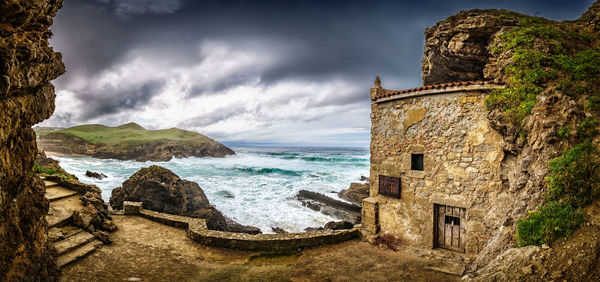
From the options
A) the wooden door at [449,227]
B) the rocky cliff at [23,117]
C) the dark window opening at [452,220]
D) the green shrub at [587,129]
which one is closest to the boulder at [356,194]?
the wooden door at [449,227]

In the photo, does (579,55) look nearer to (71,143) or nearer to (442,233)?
(442,233)

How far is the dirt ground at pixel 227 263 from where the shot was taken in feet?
20.9

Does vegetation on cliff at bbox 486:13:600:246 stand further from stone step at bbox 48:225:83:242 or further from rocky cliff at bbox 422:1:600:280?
stone step at bbox 48:225:83:242

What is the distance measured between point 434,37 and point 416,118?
441 cm

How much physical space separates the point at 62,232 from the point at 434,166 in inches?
454

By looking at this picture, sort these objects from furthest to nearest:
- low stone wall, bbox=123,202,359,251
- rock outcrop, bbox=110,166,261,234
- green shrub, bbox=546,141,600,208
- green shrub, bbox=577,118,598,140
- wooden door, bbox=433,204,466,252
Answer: rock outcrop, bbox=110,166,261,234, low stone wall, bbox=123,202,359,251, wooden door, bbox=433,204,466,252, green shrub, bbox=577,118,598,140, green shrub, bbox=546,141,600,208

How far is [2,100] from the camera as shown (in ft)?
11.5

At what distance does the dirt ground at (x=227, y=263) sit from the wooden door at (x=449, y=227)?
1.01m

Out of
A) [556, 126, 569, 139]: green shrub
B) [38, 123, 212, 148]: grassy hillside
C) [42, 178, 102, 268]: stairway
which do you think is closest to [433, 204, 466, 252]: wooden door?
[556, 126, 569, 139]: green shrub

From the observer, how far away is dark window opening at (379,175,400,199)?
27.8 feet

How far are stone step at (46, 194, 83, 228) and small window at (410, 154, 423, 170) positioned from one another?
1139 centimetres

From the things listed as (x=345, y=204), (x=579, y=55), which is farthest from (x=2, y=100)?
(x=345, y=204)

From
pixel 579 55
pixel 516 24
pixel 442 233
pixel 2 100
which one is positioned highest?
pixel 516 24

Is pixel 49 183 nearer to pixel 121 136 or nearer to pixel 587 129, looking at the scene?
pixel 587 129
